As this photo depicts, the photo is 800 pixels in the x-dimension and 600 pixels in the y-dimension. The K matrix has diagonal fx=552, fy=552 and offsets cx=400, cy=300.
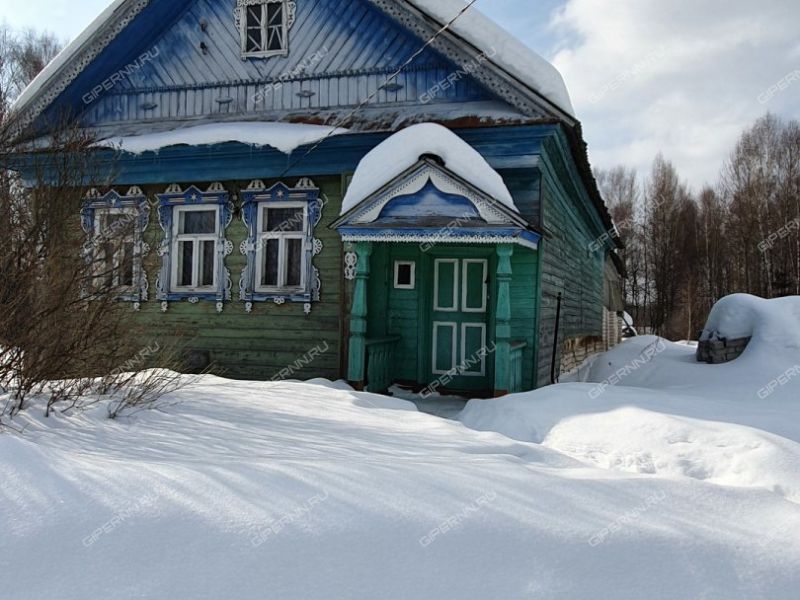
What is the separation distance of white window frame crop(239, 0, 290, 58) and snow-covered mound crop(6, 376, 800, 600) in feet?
24.1

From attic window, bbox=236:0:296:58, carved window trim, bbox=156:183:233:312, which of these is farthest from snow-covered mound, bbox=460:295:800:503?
attic window, bbox=236:0:296:58

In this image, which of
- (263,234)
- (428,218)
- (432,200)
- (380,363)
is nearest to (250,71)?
(263,234)

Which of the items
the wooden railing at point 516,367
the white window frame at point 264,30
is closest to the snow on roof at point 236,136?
the white window frame at point 264,30

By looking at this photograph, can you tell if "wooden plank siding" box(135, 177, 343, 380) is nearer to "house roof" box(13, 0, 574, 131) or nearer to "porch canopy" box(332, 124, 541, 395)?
"porch canopy" box(332, 124, 541, 395)

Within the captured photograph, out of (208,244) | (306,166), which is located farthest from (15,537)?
(208,244)

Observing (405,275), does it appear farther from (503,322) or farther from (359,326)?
(503,322)

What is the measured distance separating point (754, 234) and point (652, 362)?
21184 millimetres

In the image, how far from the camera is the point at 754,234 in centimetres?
2652

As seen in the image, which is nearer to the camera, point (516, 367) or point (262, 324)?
point (516, 367)

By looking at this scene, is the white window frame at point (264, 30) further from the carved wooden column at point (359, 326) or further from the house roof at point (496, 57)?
the carved wooden column at point (359, 326)

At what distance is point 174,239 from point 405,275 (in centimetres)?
373

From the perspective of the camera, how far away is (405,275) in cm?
782

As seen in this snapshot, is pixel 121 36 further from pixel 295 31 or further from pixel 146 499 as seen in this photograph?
pixel 146 499

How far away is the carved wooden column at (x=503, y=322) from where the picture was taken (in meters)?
6.09
